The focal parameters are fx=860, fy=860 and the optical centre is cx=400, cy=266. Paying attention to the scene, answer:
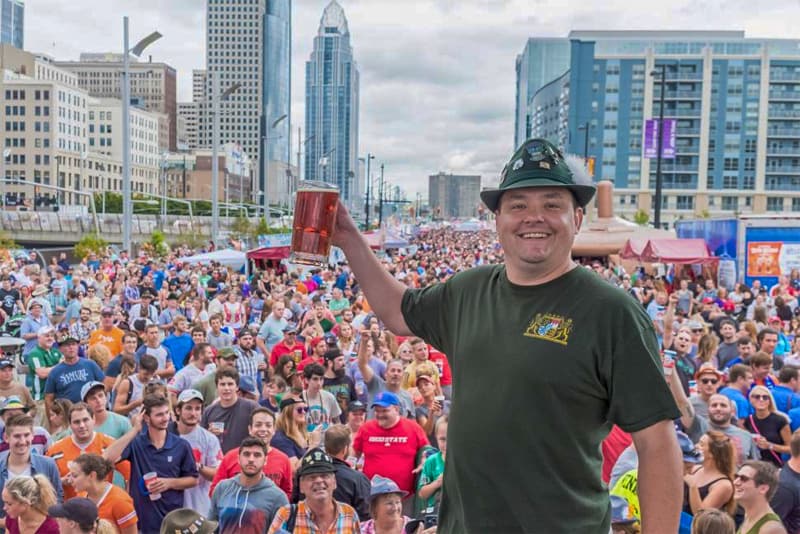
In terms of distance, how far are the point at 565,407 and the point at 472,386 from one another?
0.24 meters

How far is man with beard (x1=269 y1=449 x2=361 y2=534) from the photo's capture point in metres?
5.07

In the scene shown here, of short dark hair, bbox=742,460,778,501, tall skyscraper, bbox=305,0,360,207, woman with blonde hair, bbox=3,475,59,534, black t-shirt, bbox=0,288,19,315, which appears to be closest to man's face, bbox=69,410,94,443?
woman with blonde hair, bbox=3,475,59,534

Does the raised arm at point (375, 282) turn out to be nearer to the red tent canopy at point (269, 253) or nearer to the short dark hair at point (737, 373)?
the short dark hair at point (737, 373)

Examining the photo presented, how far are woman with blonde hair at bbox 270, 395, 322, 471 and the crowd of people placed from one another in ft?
0.05

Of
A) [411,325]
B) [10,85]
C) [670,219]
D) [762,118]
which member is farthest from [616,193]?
[411,325]

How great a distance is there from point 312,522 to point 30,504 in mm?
1769

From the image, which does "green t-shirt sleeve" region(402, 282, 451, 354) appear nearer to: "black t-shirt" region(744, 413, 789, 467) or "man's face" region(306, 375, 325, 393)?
"man's face" region(306, 375, 325, 393)

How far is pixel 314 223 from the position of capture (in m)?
2.88

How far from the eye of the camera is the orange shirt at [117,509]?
535 cm

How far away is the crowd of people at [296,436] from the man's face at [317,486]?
0.01 metres

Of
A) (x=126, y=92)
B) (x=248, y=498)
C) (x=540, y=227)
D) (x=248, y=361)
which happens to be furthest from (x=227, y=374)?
(x=126, y=92)

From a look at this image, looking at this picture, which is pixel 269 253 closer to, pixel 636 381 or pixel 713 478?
pixel 713 478

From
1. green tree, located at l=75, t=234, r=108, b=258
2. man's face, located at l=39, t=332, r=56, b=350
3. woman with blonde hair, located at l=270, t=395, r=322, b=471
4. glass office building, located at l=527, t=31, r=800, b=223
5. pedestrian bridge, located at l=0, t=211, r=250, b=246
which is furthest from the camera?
glass office building, located at l=527, t=31, r=800, b=223

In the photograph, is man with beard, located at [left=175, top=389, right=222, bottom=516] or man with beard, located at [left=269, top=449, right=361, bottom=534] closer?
man with beard, located at [left=269, top=449, right=361, bottom=534]
